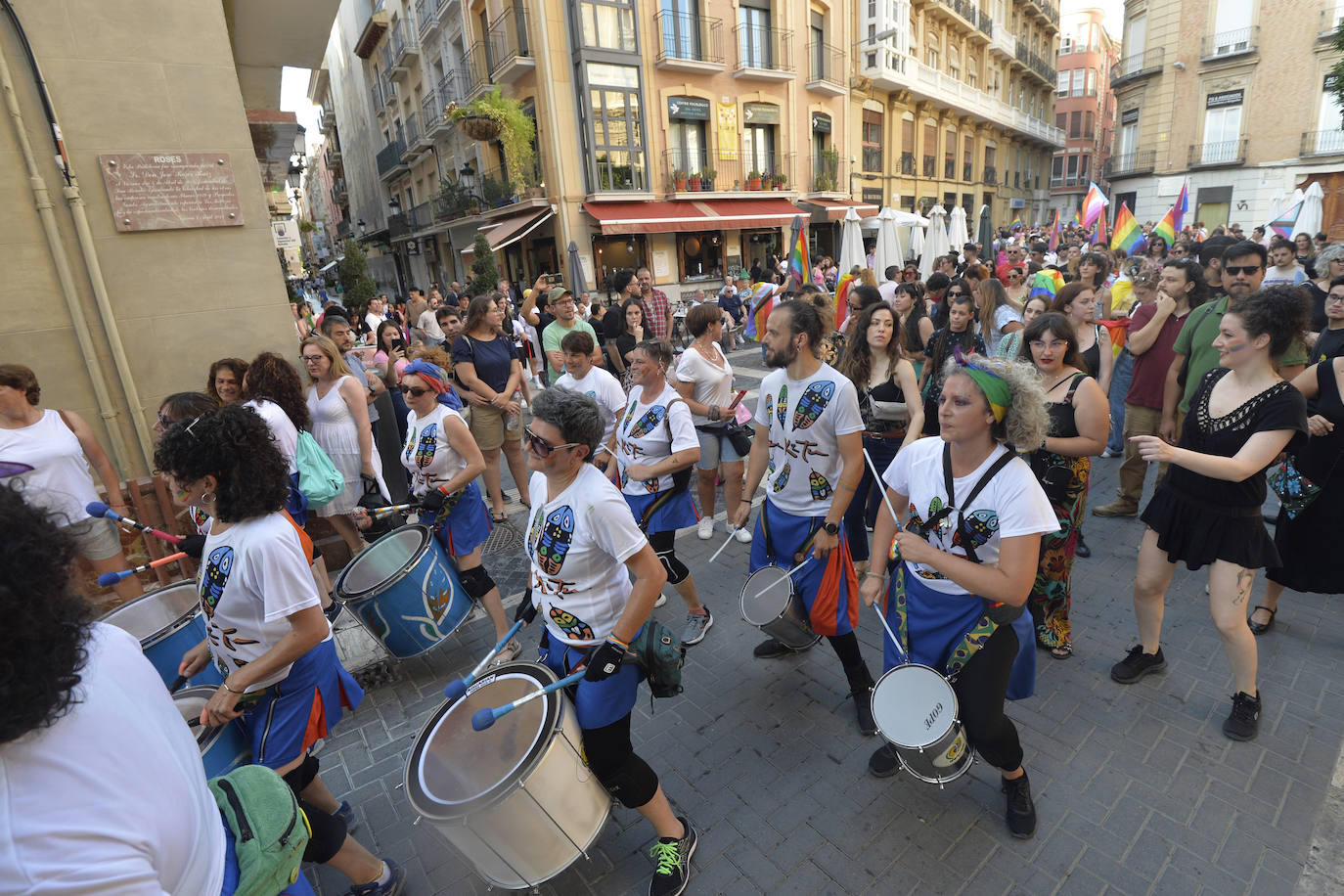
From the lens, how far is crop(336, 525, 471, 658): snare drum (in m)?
3.61

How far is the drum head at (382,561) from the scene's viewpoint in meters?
3.71

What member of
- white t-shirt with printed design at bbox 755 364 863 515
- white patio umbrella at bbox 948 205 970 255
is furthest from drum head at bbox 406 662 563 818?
white patio umbrella at bbox 948 205 970 255

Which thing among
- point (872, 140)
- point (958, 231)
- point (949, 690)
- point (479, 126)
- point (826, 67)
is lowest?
point (949, 690)

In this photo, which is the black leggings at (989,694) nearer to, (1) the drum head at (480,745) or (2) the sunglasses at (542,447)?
(1) the drum head at (480,745)

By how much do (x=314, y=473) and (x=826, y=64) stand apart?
26.5m

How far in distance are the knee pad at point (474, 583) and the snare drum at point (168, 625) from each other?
142cm

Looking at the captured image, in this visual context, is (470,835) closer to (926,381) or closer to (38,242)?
(926,381)

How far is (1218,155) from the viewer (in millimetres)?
28969

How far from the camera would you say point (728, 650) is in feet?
13.9

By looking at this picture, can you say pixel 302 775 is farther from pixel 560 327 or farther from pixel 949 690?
pixel 560 327

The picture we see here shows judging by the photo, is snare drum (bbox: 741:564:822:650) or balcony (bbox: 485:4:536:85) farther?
balcony (bbox: 485:4:536:85)

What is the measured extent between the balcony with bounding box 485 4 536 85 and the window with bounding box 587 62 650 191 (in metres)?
2.06

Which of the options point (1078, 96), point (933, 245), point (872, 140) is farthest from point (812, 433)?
point (1078, 96)

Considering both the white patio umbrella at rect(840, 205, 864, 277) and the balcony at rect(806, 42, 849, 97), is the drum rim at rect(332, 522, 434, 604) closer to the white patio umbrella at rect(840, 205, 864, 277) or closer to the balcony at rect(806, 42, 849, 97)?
the white patio umbrella at rect(840, 205, 864, 277)
